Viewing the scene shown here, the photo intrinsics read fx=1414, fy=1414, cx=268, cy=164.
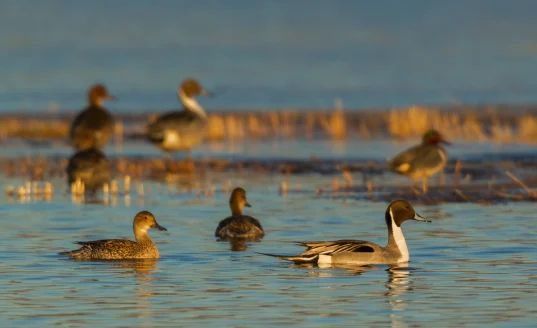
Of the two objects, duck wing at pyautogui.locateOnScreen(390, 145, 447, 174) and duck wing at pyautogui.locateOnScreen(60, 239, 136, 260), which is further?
duck wing at pyautogui.locateOnScreen(390, 145, 447, 174)

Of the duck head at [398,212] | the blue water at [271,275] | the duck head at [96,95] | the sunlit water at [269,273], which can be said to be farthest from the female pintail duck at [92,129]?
the duck head at [398,212]

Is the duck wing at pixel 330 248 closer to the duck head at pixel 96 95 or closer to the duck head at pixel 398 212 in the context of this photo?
the duck head at pixel 398 212

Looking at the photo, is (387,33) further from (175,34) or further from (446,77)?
(446,77)

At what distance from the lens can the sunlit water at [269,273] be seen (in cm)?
1076

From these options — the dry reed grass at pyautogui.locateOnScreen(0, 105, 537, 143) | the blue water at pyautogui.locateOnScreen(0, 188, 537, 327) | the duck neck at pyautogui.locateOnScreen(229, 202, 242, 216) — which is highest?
the dry reed grass at pyautogui.locateOnScreen(0, 105, 537, 143)

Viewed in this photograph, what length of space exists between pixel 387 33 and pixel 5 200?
7056 centimetres

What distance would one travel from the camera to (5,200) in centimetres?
2008

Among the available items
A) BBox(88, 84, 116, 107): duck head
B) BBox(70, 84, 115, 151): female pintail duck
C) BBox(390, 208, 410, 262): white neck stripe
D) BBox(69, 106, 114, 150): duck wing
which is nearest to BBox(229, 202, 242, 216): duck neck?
BBox(390, 208, 410, 262): white neck stripe

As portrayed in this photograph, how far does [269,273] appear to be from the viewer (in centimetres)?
1298

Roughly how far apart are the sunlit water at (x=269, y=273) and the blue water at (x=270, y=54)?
29.5m

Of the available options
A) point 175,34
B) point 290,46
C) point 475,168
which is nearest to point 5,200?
point 475,168

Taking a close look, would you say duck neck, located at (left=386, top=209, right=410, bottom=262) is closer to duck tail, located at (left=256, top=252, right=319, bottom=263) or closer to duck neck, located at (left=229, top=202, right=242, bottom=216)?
duck tail, located at (left=256, top=252, right=319, bottom=263)

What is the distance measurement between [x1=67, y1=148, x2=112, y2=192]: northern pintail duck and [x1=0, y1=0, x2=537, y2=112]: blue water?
24520mm

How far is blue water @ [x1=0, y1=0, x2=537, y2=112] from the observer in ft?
186
